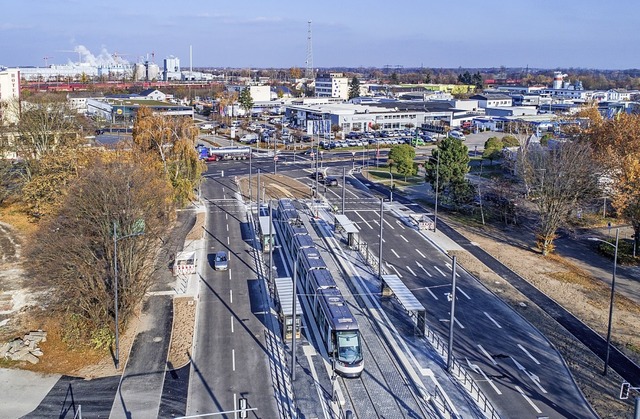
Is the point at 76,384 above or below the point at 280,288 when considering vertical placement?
below

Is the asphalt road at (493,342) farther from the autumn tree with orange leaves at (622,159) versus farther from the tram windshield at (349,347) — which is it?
the autumn tree with orange leaves at (622,159)

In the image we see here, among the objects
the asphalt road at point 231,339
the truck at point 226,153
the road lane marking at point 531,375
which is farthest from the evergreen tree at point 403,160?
the road lane marking at point 531,375

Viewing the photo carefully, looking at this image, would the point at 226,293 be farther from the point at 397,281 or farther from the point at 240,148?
Answer: the point at 240,148

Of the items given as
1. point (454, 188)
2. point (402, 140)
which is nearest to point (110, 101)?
point (402, 140)

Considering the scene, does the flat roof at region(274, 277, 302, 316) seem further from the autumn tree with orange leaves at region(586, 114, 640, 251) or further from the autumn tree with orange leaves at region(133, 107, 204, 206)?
the autumn tree with orange leaves at region(586, 114, 640, 251)

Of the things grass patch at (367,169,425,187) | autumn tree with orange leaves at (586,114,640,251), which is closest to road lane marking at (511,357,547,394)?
autumn tree with orange leaves at (586,114,640,251)

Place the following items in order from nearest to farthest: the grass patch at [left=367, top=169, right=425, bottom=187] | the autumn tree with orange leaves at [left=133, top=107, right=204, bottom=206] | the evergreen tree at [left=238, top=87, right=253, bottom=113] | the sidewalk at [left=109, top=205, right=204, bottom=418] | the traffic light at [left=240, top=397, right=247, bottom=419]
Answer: the traffic light at [left=240, top=397, right=247, bottom=419] < the sidewalk at [left=109, top=205, right=204, bottom=418] < the autumn tree with orange leaves at [left=133, top=107, right=204, bottom=206] < the grass patch at [left=367, top=169, right=425, bottom=187] < the evergreen tree at [left=238, top=87, right=253, bottom=113]
